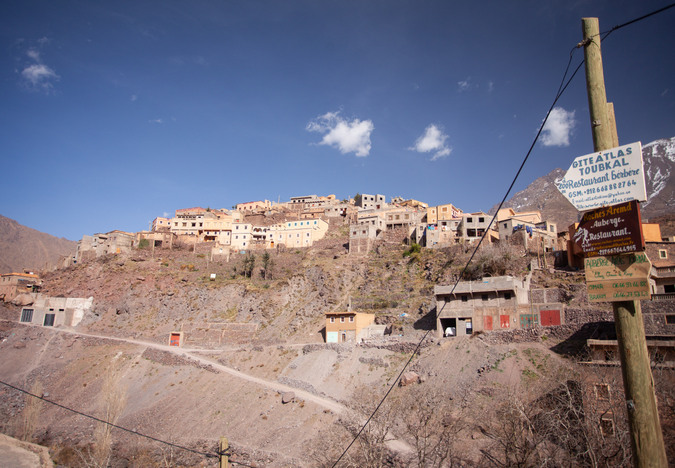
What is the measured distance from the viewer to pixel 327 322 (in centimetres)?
4709

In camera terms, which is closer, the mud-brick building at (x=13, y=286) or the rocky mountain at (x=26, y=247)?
the mud-brick building at (x=13, y=286)

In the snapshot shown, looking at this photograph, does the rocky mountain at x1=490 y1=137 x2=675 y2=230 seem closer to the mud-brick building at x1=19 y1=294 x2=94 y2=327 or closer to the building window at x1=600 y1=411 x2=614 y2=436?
the building window at x1=600 y1=411 x2=614 y2=436

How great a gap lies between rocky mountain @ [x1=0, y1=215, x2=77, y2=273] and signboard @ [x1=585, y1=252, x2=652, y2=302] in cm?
17046

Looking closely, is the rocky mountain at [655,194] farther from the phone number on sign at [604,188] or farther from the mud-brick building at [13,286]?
the mud-brick building at [13,286]

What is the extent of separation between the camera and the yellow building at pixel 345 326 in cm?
4547

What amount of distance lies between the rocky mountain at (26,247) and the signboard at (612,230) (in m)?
170

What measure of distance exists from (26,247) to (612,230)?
208m

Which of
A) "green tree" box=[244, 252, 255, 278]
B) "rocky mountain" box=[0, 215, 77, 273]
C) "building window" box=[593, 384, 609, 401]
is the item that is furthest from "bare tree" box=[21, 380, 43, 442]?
"rocky mountain" box=[0, 215, 77, 273]

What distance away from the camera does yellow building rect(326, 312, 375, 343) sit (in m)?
45.5

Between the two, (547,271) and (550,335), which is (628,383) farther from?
(547,271)

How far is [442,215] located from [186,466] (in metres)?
54.6

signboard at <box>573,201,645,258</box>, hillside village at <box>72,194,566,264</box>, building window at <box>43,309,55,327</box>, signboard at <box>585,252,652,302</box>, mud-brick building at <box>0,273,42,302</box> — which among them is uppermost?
hillside village at <box>72,194,566,264</box>

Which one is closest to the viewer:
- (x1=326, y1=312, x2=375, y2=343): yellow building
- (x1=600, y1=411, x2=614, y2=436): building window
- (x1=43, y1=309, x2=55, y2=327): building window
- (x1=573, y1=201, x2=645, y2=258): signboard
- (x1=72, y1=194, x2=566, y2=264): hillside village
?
(x1=573, y1=201, x2=645, y2=258): signboard

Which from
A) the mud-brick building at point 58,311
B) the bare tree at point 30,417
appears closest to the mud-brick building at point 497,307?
the bare tree at point 30,417
